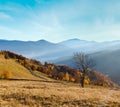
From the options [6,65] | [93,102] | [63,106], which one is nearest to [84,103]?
[93,102]

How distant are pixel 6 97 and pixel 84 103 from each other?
9684mm

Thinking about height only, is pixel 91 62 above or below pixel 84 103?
above

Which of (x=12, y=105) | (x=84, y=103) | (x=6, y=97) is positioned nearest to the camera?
(x=12, y=105)

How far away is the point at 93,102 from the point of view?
90.2 feet

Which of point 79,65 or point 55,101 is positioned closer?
point 55,101

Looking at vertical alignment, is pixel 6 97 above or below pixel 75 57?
below

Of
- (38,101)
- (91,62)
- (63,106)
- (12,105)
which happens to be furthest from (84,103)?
(91,62)

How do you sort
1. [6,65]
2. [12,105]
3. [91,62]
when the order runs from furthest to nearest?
1. [6,65]
2. [91,62]
3. [12,105]

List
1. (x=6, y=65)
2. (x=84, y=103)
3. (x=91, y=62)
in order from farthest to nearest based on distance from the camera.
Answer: (x=6, y=65)
(x=91, y=62)
(x=84, y=103)

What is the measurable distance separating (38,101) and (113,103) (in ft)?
27.1

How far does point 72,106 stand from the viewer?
25.4 meters


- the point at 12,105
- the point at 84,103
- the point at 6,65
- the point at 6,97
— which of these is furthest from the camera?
the point at 6,65

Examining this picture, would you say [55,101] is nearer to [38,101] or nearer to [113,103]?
[38,101]

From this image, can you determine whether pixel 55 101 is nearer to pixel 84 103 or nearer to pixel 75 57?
pixel 84 103
